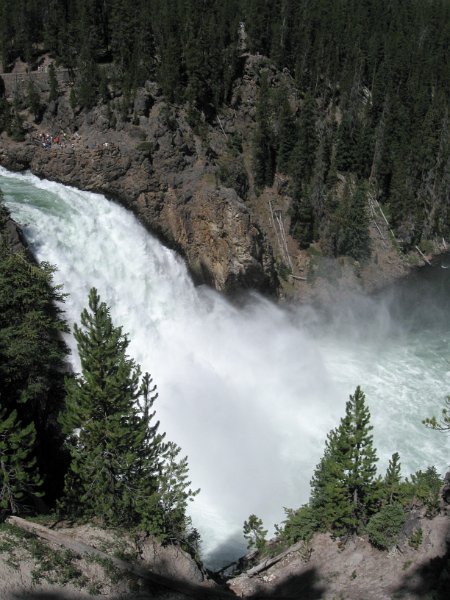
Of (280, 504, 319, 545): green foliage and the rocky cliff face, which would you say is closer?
(280, 504, 319, 545): green foliage

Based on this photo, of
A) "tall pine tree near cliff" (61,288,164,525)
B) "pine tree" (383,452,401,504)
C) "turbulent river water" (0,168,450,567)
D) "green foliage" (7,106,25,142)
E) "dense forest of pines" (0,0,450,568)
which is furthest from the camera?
"green foliage" (7,106,25,142)

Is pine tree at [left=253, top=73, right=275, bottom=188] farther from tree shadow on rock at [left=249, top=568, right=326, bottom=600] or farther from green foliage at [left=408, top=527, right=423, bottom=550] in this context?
green foliage at [left=408, top=527, right=423, bottom=550]

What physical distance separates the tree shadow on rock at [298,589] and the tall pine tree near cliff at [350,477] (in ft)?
7.19

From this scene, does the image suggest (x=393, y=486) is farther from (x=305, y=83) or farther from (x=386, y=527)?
(x=305, y=83)

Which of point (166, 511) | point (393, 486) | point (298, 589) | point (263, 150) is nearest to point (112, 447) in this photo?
point (166, 511)

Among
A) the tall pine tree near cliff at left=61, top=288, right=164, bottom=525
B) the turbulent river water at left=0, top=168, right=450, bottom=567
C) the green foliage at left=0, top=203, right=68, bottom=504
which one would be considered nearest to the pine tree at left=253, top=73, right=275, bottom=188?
the turbulent river water at left=0, top=168, right=450, bottom=567

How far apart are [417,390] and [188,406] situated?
698 inches

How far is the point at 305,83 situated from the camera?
74.6 m

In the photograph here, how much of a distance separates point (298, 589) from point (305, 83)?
67.8 m

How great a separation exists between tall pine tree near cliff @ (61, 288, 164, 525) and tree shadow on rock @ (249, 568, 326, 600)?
6097 mm

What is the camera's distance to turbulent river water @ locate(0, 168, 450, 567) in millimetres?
33500

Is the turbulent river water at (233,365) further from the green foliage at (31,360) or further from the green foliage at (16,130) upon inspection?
the green foliage at (31,360)

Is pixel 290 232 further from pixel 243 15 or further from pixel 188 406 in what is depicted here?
pixel 243 15

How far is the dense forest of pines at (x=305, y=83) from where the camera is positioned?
190 feet
